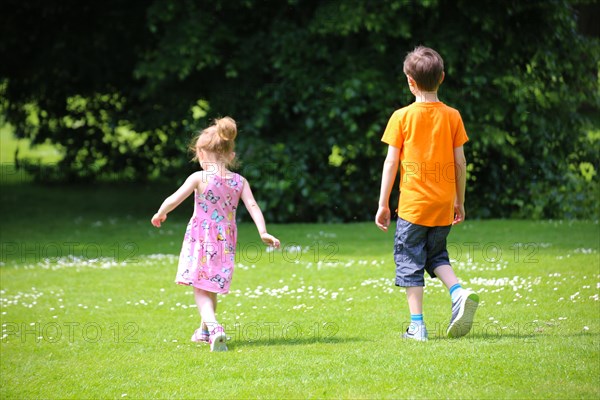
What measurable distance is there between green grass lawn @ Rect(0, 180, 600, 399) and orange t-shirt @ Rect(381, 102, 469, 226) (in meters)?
0.94

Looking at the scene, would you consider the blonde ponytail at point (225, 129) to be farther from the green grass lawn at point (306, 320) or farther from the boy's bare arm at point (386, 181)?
the green grass lawn at point (306, 320)

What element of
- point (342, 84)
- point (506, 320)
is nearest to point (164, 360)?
point (506, 320)

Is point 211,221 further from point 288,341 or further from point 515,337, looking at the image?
point 515,337

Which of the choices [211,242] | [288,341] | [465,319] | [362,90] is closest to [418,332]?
[465,319]

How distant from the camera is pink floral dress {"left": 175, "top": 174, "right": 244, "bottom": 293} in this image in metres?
6.61

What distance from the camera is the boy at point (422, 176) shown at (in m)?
6.21

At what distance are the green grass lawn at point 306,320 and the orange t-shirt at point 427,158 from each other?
3.09ft

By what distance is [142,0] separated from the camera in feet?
53.9

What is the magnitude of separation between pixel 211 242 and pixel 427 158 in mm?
1743

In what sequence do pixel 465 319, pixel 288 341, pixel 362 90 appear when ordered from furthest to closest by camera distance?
1. pixel 362 90
2. pixel 288 341
3. pixel 465 319

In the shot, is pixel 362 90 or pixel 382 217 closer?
pixel 382 217

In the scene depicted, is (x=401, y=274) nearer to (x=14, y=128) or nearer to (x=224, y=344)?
(x=224, y=344)

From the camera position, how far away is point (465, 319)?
20.0 feet

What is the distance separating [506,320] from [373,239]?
5.27 m
